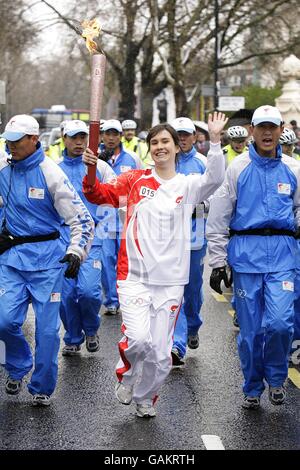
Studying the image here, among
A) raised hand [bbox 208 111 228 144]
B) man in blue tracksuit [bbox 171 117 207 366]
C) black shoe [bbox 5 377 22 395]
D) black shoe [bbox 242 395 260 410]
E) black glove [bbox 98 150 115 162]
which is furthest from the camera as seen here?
black glove [bbox 98 150 115 162]

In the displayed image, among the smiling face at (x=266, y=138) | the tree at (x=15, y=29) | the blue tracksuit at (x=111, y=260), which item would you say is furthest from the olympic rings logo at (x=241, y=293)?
the tree at (x=15, y=29)

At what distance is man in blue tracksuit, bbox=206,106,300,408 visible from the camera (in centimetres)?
676

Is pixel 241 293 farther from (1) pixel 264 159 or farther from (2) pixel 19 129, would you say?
(2) pixel 19 129

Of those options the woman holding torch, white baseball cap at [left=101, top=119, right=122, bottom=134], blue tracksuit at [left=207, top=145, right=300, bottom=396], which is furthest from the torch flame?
white baseball cap at [left=101, top=119, right=122, bottom=134]

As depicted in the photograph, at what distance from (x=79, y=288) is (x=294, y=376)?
2.01m

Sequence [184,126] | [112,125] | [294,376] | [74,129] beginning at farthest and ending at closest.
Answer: [112,125] → [74,129] → [184,126] → [294,376]

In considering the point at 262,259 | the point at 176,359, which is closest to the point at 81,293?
the point at 176,359

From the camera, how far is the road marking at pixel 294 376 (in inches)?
309

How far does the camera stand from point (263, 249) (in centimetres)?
679

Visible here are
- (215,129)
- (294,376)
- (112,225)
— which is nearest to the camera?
(215,129)

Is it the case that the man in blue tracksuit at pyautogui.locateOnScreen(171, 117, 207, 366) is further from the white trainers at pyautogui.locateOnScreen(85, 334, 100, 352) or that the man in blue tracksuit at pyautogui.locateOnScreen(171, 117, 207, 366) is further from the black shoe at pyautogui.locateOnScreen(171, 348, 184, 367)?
the white trainers at pyautogui.locateOnScreen(85, 334, 100, 352)

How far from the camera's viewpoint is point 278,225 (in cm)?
682

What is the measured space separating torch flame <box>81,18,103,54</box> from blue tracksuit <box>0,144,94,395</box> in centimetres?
110
